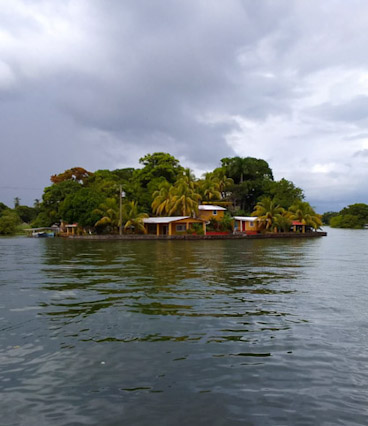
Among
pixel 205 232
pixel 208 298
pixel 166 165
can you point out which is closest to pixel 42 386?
pixel 208 298

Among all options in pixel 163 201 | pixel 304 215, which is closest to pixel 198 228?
pixel 163 201

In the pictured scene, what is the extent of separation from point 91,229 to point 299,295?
2167 inches

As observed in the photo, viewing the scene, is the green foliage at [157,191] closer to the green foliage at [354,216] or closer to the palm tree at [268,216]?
the palm tree at [268,216]

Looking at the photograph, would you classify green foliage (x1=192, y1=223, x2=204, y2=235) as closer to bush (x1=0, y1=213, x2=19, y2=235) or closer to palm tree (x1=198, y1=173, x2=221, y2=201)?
palm tree (x1=198, y1=173, x2=221, y2=201)

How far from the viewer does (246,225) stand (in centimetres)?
6606

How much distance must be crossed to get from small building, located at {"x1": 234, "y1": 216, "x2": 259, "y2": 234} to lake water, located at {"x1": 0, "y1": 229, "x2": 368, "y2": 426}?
5165cm

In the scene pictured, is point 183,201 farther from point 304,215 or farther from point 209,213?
point 304,215

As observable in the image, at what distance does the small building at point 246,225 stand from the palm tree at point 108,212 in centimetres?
2179

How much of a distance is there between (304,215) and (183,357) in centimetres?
6410

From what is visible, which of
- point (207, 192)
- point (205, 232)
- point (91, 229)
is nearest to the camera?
point (205, 232)

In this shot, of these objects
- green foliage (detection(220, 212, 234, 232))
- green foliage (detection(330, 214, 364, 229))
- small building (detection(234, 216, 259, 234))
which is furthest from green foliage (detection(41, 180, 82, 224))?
green foliage (detection(330, 214, 364, 229))

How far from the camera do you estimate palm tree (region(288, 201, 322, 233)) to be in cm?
6581

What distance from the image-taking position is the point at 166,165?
7538 cm

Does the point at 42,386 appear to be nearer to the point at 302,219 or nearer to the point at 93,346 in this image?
the point at 93,346
